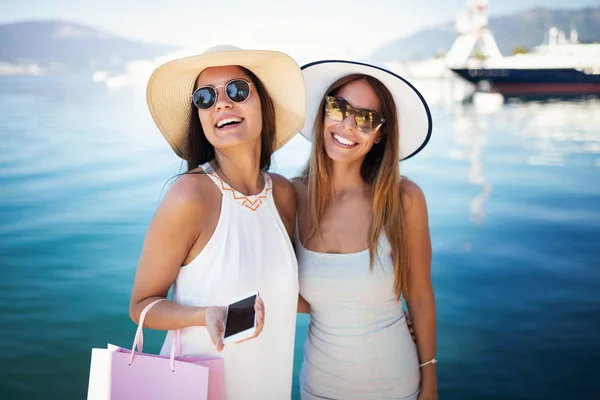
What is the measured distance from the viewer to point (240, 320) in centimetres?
129

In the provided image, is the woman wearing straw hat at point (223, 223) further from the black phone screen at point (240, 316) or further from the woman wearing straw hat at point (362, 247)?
the woman wearing straw hat at point (362, 247)

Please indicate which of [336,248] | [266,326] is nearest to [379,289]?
[336,248]

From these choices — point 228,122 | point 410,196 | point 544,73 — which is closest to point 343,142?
point 410,196

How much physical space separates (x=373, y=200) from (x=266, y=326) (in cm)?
59

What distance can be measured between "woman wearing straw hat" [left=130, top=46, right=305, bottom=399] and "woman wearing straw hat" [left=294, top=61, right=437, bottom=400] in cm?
15

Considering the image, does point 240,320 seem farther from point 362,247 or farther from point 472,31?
point 472,31

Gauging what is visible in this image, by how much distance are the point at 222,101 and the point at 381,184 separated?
0.63 metres

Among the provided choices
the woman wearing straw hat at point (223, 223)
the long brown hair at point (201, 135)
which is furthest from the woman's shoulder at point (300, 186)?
the long brown hair at point (201, 135)

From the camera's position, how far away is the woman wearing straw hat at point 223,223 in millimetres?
1528

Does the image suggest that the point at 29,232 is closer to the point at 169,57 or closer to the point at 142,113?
the point at 169,57

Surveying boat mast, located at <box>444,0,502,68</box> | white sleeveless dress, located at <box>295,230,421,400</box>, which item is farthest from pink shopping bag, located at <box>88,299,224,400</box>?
boat mast, located at <box>444,0,502,68</box>

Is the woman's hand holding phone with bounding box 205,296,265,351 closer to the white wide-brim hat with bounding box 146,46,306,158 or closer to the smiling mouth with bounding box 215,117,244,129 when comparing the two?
the smiling mouth with bounding box 215,117,244,129

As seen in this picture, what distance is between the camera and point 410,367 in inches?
75.3

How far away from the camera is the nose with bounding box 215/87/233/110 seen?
1646 mm
